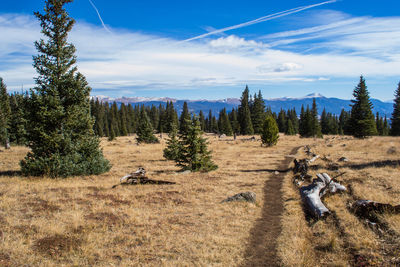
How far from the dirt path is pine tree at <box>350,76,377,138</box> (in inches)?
2027

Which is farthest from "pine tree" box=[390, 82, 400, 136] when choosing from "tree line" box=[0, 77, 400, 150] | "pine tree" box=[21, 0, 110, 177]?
"pine tree" box=[21, 0, 110, 177]

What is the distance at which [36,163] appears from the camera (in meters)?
17.3

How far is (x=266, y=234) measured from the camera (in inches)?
365

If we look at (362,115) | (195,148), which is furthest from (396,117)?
(195,148)

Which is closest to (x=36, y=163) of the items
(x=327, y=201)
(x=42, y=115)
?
(x=42, y=115)

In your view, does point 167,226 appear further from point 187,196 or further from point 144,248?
point 187,196

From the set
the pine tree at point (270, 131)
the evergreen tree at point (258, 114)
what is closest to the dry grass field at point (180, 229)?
the pine tree at point (270, 131)

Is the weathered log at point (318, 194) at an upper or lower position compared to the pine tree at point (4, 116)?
lower

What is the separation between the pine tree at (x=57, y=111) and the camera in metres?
17.4

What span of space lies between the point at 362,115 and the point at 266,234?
58747 millimetres

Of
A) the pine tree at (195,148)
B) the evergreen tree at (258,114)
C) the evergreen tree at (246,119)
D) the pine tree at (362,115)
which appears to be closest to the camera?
the pine tree at (195,148)

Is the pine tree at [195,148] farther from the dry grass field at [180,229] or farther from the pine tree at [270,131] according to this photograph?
the pine tree at [270,131]

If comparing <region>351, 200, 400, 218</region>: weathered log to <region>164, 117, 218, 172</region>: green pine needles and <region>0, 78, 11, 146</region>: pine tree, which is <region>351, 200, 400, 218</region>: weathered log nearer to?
<region>164, 117, 218, 172</region>: green pine needles

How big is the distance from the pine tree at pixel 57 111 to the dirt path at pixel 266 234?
14.4m
